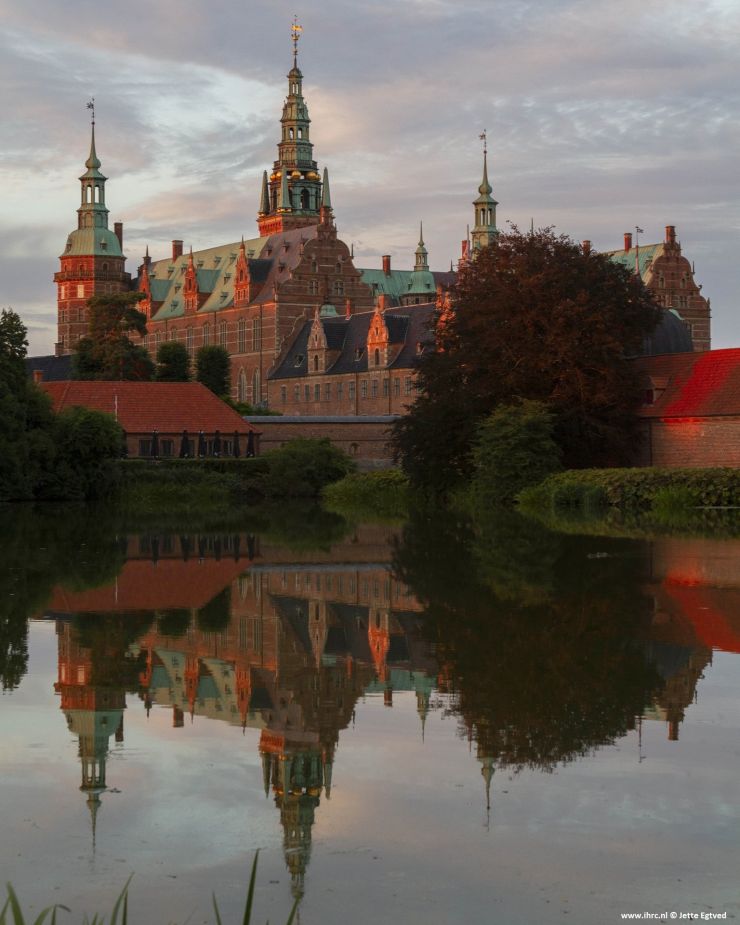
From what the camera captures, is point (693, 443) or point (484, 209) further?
point (484, 209)

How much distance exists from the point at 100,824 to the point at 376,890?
156 centimetres

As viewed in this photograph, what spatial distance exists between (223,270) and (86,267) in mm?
15681

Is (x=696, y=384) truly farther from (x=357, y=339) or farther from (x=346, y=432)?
(x=357, y=339)

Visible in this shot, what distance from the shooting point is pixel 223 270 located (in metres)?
107

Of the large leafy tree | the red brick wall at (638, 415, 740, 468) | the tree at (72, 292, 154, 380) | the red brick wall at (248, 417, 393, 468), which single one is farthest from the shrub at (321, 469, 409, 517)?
the tree at (72, 292, 154, 380)

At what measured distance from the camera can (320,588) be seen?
1744 cm

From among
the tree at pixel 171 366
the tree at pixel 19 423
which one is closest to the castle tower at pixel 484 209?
the tree at pixel 171 366

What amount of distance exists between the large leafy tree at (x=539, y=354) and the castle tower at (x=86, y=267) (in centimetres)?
7697

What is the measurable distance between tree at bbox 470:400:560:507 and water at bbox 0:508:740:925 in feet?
68.6

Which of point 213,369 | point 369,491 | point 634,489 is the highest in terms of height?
point 213,369

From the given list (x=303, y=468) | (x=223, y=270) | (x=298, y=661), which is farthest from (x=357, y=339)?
(x=298, y=661)

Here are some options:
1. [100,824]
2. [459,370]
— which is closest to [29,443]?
[459,370]

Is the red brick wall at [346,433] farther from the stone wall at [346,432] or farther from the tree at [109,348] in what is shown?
the tree at [109,348]

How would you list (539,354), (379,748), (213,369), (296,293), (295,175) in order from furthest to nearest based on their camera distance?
(295,175) → (296,293) → (213,369) → (539,354) → (379,748)
